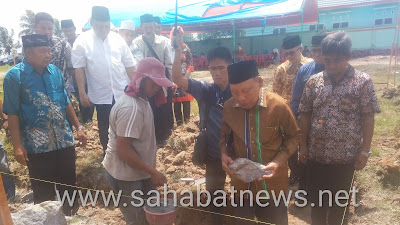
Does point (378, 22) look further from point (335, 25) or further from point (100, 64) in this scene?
point (100, 64)

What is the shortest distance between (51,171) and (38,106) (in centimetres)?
67

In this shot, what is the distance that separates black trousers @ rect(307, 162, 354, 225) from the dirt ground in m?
0.81

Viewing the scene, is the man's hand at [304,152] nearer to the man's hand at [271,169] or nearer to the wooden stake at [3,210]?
the man's hand at [271,169]

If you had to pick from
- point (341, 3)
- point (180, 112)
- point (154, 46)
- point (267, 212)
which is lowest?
point (180, 112)

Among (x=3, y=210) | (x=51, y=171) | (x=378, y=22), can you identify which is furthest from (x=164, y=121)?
(x=378, y=22)

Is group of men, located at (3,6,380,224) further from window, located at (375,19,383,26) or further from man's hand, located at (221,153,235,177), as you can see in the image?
window, located at (375,19,383,26)

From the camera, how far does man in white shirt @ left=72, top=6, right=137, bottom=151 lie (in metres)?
3.68

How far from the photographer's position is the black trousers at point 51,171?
2908 mm

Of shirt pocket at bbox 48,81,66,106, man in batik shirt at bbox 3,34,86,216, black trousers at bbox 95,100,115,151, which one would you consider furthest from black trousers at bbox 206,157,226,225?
black trousers at bbox 95,100,115,151

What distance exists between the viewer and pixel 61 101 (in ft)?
9.54

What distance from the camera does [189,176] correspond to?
429 centimetres

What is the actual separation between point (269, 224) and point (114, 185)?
1226 millimetres

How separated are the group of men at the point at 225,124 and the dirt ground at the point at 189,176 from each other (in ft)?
1.93

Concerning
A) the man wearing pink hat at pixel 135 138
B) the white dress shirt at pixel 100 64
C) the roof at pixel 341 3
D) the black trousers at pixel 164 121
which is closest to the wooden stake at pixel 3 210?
the man wearing pink hat at pixel 135 138
